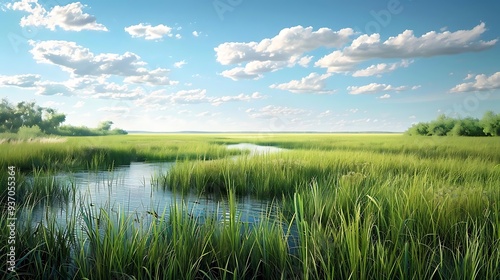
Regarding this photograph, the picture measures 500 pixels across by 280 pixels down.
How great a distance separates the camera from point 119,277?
2.69 meters

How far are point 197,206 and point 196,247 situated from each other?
105 inches

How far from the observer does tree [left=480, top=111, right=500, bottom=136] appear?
60.1 ft

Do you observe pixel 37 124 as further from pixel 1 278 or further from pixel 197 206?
pixel 1 278

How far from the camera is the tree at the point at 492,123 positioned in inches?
722

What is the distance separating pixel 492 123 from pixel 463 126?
266 centimetres

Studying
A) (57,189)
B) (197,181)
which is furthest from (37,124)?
(197,181)

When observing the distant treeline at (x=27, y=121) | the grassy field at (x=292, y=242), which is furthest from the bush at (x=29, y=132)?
the grassy field at (x=292, y=242)

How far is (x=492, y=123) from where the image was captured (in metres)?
18.5

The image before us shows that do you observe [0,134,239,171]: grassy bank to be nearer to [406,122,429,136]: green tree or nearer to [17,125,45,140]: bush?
[17,125,45,140]: bush

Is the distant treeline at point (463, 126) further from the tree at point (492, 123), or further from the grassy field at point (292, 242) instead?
the grassy field at point (292, 242)

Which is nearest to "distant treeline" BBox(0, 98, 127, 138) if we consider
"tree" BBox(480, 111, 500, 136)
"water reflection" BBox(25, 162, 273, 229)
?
"water reflection" BBox(25, 162, 273, 229)

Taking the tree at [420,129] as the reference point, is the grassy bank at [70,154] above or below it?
below

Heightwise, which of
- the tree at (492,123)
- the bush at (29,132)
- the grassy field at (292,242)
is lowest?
the grassy field at (292,242)

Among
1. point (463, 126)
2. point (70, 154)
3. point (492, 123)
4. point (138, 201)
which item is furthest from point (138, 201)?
point (463, 126)
